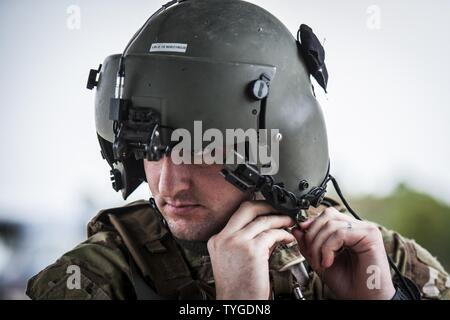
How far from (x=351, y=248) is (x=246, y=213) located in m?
0.35

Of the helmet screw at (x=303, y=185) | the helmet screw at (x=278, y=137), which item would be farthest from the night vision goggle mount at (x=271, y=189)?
the helmet screw at (x=278, y=137)

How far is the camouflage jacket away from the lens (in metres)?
1.52

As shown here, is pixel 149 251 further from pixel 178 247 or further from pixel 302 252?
pixel 302 252

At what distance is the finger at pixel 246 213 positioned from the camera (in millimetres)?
1368

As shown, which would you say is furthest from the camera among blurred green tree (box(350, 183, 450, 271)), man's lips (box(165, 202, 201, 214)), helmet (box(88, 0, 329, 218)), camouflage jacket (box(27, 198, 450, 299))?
blurred green tree (box(350, 183, 450, 271))

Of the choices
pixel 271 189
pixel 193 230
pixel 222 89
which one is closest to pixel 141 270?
pixel 193 230

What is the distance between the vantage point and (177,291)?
1521 millimetres

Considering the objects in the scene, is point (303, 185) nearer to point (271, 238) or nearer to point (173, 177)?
point (271, 238)

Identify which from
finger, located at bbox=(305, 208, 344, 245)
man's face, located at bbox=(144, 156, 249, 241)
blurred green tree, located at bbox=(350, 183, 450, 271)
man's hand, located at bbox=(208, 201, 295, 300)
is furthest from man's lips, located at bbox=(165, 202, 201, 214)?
blurred green tree, located at bbox=(350, 183, 450, 271)

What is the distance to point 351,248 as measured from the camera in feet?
5.10

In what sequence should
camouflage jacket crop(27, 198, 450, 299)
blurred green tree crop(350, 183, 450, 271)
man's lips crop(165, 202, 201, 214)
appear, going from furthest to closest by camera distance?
blurred green tree crop(350, 183, 450, 271), camouflage jacket crop(27, 198, 450, 299), man's lips crop(165, 202, 201, 214)

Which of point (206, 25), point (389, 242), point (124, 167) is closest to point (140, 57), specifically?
point (206, 25)

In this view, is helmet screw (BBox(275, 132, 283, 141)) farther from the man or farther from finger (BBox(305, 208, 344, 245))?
finger (BBox(305, 208, 344, 245))
